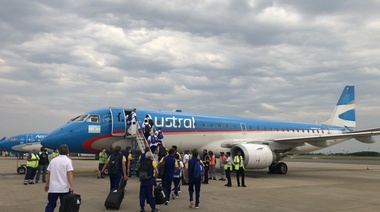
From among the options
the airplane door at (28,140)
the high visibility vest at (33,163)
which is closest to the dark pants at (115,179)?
the high visibility vest at (33,163)

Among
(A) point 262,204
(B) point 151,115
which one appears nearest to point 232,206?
(A) point 262,204

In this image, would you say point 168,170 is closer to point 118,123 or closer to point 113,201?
point 113,201

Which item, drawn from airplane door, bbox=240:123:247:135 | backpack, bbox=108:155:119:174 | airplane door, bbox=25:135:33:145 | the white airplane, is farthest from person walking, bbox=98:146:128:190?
airplane door, bbox=25:135:33:145

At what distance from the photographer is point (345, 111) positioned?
2933 cm

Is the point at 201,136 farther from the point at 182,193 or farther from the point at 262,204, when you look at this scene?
the point at 262,204

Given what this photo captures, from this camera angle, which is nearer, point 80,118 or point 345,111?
point 80,118

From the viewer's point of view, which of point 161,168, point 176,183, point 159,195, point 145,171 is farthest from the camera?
point 176,183

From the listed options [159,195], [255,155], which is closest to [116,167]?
[159,195]

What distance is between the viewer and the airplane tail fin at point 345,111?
95.9 ft

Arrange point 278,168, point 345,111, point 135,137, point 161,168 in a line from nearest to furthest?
point 161,168 → point 135,137 → point 278,168 → point 345,111

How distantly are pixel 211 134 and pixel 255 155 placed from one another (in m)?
3.56

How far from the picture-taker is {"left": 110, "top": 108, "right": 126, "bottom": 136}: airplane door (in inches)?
694

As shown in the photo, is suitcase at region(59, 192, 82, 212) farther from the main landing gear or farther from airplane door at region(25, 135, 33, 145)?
airplane door at region(25, 135, 33, 145)

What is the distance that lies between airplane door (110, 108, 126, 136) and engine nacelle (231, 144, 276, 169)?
19.5 ft
